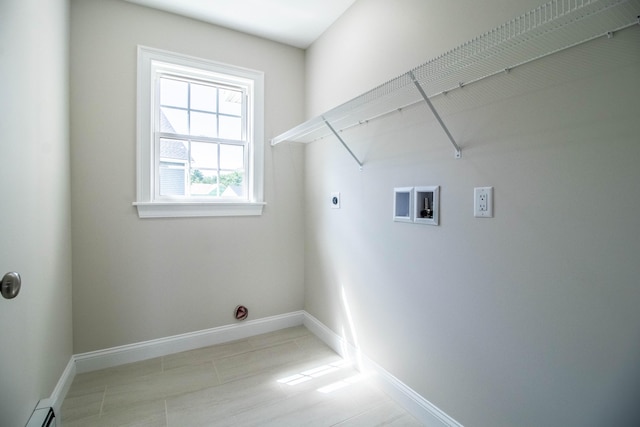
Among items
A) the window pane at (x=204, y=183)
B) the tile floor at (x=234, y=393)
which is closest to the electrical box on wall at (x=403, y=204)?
the tile floor at (x=234, y=393)

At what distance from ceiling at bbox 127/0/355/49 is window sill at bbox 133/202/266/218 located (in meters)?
1.43

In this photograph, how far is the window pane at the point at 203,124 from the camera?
2.36 m

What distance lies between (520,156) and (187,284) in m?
2.29

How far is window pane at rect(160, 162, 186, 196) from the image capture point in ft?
7.42

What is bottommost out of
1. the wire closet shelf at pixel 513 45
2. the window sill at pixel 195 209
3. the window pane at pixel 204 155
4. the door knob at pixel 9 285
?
the door knob at pixel 9 285

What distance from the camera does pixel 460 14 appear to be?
134cm

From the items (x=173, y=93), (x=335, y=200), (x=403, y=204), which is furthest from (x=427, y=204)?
(x=173, y=93)

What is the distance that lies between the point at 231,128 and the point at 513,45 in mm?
2047

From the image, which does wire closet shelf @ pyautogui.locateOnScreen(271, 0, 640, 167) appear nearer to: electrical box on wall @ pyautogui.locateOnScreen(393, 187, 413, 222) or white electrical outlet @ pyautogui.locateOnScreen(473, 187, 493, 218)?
white electrical outlet @ pyautogui.locateOnScreen(473, 187, 493, 218)

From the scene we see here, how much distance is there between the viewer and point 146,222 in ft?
7.11

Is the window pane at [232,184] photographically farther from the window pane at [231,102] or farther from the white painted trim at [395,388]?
the white painted trim at [395,388]

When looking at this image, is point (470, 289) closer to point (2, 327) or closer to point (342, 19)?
point (2, 327)

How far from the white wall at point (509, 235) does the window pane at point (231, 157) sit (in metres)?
1.11

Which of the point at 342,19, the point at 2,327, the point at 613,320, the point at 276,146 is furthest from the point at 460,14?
the point at 2,327
